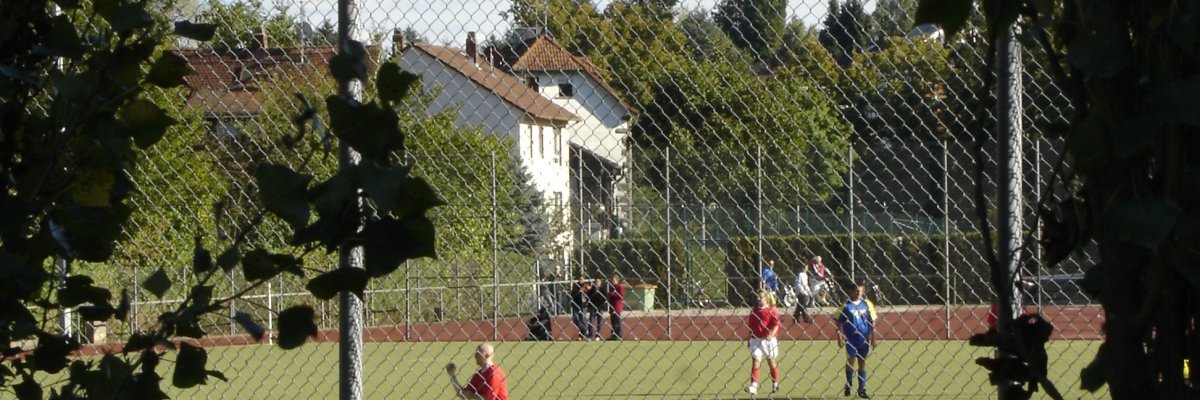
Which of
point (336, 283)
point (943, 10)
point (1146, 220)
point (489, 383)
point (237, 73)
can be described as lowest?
point (1146, 220)

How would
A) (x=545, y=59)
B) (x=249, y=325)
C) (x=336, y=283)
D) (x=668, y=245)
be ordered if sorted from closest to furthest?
1. (x=336, y=283)
2. (x=249, y=325)
3. (x=545, y=59)
4. (x=668, y=245)

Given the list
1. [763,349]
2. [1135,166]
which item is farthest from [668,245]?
[763,349]

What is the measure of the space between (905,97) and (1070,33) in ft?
8.04

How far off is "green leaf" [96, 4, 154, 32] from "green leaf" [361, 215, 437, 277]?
409 mm

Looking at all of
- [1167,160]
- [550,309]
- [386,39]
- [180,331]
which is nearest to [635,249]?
[386,39]

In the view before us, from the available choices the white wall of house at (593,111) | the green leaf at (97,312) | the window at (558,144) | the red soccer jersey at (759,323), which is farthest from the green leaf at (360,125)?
the red soccer jersey at (759,323)

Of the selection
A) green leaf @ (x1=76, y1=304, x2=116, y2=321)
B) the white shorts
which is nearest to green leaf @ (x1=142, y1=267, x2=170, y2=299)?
green leaf @ (x1=76, y1=304, x2=116, y2=321)

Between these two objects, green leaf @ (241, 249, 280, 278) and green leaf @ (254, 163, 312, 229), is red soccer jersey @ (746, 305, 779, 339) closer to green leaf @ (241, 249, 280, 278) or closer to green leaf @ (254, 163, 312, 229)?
green leaf @ (241, 249, 280, 278)

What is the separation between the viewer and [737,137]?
3842mm

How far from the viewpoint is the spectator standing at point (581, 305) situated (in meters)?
5.10

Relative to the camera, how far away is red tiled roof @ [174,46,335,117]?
13.2 ft

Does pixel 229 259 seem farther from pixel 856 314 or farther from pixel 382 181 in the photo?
pixel 856 314

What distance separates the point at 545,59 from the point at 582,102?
0.81ft

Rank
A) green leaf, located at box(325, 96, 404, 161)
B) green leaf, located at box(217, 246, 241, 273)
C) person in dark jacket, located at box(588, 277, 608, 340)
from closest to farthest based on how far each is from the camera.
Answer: green leaf, located at box(325, 96, 404, 161) → green leaf, located at box(217, 246, 241, 273) → person in dark jacket, located at box(588, 277, 608, 340)
